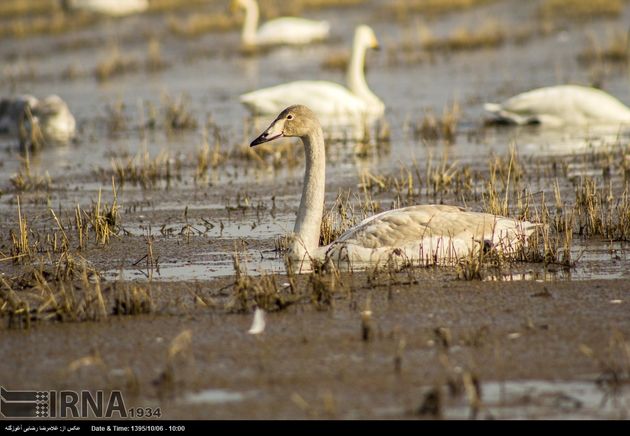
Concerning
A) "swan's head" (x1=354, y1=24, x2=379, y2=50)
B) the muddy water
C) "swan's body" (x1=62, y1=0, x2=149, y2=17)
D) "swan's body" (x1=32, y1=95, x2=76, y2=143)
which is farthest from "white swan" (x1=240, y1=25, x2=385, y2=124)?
"swan's body" (x1=62, y1=0, x2=149, y2=17)

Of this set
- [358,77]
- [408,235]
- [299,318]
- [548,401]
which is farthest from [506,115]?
[548,401]

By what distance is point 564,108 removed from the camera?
15.7m

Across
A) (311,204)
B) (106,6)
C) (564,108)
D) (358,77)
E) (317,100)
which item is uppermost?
(106,6)

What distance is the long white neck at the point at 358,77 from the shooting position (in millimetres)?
18125

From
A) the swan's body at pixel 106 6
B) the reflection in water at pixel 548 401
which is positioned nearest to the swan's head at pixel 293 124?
the reflection in water at pixel 548 401

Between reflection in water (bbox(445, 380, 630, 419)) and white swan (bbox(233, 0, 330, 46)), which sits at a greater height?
white swan (bbox(233, 0, 330, 46))

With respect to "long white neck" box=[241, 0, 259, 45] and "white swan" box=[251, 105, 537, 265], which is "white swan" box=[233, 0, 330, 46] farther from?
"white swan" box=[251, 105, 537, 265]

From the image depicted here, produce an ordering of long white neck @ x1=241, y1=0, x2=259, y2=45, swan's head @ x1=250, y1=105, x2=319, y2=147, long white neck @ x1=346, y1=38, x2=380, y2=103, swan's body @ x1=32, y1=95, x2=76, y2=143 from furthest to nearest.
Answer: long white neck @ x1=241, y1=0, x2=259, y2=45 < long white neck @ x1=346, y1=38, x2=380, y2=103 < swan's body @ x1=32, y1=95, x2=76, y2=143 < swan's head @ x1=250, y1=105, x2=319, y2=147

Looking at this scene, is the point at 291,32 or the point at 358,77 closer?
the point at 358,77

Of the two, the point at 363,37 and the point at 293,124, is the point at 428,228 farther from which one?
the point at 363,37

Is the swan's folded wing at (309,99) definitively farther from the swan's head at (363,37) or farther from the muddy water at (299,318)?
the swan's head at (363,37)

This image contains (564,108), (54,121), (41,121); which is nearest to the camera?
(564,108)

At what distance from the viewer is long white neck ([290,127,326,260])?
8117 mm

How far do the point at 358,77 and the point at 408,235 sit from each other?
427 inches
